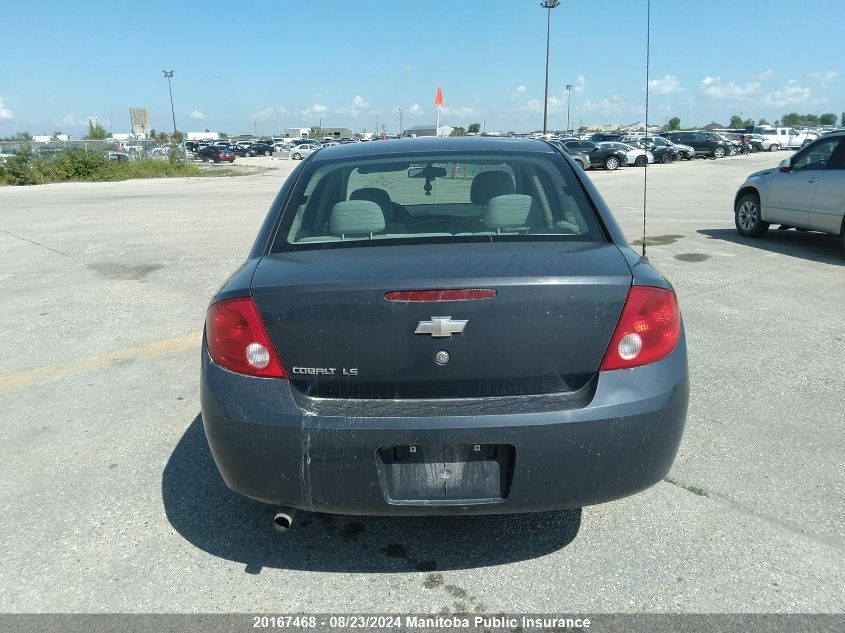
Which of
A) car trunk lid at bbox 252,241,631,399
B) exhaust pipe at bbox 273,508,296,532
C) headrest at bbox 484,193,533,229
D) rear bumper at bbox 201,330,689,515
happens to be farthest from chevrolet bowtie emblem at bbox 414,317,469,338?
exhaust pipe at bbox 273,508,296,532

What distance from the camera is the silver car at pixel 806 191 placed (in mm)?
9148

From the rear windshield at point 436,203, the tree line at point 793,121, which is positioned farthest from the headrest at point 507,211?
the tree line at point 793,121

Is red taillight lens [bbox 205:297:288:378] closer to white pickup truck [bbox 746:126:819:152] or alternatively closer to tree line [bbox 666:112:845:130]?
white pickup truck [bbox 746:126:819:152]

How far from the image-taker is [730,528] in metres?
2.96

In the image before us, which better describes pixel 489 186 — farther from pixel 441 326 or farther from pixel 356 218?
pixel 441 326

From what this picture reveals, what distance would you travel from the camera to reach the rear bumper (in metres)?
2.35

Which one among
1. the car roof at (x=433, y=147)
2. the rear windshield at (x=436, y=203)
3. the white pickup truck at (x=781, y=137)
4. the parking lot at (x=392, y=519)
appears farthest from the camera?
the white pickup truck at (x=781, y=137)

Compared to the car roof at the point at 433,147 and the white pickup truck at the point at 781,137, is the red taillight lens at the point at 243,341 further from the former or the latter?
the white pickup truck at the point at 781,137

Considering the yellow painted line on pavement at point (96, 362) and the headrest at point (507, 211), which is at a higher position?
the headrest at point (507, 211)

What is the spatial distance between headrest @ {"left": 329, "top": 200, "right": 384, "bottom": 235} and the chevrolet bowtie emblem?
0.79 meters

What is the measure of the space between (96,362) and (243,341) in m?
3.38

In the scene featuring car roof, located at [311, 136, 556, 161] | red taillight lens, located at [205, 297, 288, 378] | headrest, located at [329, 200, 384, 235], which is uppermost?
car roof, located at [311, 136, 556, 161]

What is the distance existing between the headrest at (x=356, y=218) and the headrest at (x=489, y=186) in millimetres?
549

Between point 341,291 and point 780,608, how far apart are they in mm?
1943
